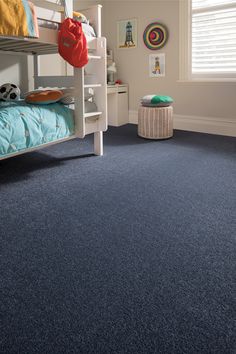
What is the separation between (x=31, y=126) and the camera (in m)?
1.97

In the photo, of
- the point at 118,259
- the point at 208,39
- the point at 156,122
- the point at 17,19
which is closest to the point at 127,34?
the point at 208,39

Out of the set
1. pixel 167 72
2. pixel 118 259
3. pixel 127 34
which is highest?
pixel 127 34

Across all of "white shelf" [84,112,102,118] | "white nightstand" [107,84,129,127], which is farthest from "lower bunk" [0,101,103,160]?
"white nightstand" [107,84,129,127]

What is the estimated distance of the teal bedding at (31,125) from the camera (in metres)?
1.84

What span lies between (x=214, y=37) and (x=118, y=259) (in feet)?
9.98

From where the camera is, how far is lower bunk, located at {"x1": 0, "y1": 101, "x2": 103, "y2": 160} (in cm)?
185

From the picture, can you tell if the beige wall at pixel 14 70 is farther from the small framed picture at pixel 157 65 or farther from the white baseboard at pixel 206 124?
the white baseboard at pixel 206 124

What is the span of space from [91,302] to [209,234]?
666 millimetres

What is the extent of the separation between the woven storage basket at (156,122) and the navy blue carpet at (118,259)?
37.7 inches

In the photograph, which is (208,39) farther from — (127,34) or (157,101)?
(127,34)

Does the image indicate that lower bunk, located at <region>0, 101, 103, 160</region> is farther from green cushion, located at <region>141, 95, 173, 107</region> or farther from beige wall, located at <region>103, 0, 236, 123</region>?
beige wall, located at <region>103, 0, 236, 123</region>

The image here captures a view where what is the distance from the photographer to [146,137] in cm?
330

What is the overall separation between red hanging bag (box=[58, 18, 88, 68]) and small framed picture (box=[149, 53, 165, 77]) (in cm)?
194

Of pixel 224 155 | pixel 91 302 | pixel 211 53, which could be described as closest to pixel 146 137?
pixel 224 155
